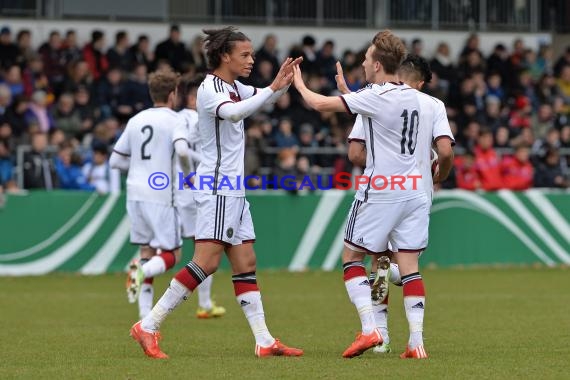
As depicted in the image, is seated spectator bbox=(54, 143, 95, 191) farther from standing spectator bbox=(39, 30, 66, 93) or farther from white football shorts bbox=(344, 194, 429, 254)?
white football shorts bbox=(344, 194, 429, 254)

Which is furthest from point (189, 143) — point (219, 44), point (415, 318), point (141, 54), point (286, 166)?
point (141, 54)

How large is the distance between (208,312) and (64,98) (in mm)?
10072

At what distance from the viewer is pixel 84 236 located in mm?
19766

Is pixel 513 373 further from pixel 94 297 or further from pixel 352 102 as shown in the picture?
pixel 94 297

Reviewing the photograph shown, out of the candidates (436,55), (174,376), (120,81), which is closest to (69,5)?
(120,81)

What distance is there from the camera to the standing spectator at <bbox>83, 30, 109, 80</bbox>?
79.8 ft

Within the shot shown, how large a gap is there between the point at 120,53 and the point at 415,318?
1608cm

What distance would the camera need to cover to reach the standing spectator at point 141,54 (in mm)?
24594

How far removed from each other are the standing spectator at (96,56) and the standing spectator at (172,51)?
105 centimetres

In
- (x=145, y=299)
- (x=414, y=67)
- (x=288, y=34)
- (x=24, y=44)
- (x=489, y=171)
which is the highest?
(x=288, y=34)

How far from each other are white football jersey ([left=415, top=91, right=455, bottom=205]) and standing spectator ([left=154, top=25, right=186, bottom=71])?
15.0 m

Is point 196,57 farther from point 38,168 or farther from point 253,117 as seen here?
point 38,168

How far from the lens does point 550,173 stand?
78.1 ft

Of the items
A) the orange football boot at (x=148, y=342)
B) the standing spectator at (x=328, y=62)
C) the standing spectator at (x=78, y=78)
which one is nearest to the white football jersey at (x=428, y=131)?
the orange football boot at (x=148, y=342)
